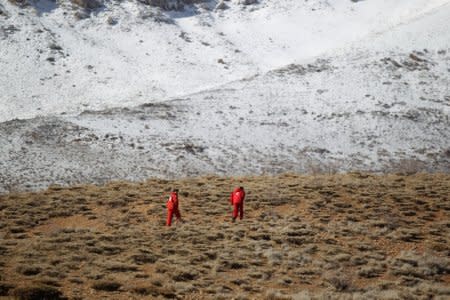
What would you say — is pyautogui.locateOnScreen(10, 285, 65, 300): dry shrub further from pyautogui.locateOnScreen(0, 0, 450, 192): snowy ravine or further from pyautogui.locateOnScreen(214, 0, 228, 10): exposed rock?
pyautogui.locateOnScreen(214, 0, 228, 10): exposed rock

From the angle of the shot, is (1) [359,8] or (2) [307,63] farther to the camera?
(1) [359,8]

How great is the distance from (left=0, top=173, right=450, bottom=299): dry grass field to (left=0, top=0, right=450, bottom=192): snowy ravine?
541 cm

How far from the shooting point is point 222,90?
41.5 m

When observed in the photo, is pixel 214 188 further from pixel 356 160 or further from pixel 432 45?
pixel 432 45

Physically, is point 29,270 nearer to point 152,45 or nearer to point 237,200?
point 237,200

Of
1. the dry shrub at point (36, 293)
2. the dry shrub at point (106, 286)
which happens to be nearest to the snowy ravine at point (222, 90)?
the dry shrub at point (106, 286)

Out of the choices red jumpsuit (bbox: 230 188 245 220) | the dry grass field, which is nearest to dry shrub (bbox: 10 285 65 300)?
the dry grass field

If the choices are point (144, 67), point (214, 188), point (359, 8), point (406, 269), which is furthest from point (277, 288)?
point (359, 8)

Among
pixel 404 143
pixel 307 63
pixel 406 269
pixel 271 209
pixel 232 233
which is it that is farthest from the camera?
pixel 307 63

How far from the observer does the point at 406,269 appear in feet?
37.1

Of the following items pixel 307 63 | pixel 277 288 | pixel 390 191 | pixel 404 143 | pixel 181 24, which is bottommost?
pixel 277 288

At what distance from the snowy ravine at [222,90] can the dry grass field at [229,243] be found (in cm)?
541

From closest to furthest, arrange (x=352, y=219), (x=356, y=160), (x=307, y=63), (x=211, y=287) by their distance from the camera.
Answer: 1. (x=211, y=287)
2. (x=352, y=219)
3. (x=356, y=160)
4. (x=307, y=63)

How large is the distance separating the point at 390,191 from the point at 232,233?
11096 mm
